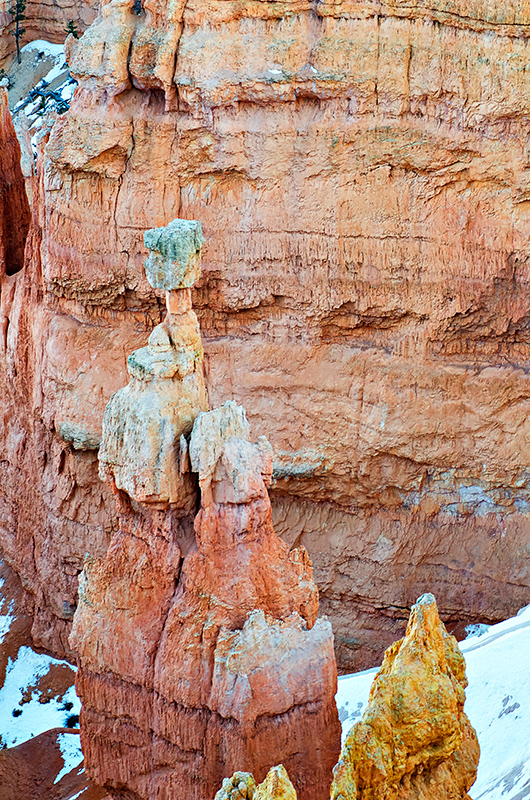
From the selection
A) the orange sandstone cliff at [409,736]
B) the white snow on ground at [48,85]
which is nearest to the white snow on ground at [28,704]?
the orange sandstone cliff at [409,736]

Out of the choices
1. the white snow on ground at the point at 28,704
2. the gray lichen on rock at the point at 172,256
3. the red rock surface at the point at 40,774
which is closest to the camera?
the gray lichen on rock at the point at 172,256

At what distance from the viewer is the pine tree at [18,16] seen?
43.3 meters

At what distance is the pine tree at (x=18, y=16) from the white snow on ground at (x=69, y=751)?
32.0m

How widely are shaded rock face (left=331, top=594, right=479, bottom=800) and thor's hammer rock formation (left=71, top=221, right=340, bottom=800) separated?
3.02 m

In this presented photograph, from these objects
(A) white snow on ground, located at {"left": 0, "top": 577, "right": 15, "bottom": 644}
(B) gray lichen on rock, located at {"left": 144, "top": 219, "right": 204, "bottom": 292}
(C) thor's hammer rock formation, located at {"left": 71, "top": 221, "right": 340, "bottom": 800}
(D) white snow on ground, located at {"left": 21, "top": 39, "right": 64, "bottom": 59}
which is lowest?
(A) white snow on ground, located at {"left": 0, "top": 577, "right": 15, "bottom": 644}

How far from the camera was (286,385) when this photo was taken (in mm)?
19906

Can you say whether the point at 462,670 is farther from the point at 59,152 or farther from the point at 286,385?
the point at 59,152

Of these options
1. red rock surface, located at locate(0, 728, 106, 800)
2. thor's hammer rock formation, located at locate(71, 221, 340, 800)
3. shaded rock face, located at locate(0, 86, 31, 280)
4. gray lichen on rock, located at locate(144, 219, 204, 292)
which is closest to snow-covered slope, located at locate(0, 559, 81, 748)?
red rock surface, located at locate(0, 728, 106, 800)

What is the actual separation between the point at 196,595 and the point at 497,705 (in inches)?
160

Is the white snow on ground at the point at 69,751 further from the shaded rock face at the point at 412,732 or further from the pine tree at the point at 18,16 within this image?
the pine tree at the point at 18,16

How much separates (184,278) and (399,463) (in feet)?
28.5

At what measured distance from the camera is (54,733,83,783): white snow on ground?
1794 cm

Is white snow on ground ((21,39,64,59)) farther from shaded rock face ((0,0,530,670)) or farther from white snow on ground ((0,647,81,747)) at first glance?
white snow on ground ((0,647,81,747))

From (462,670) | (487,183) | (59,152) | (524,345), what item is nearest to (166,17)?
(59,152)
